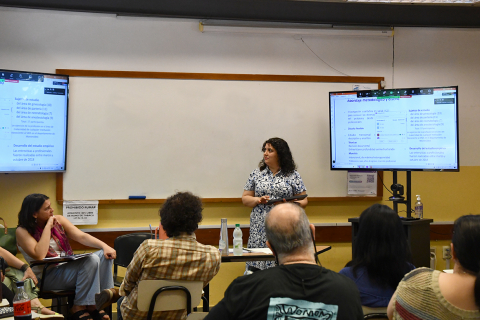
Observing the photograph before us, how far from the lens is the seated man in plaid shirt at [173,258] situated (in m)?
2.00

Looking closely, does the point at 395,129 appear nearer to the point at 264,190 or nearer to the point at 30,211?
the point at 264,190

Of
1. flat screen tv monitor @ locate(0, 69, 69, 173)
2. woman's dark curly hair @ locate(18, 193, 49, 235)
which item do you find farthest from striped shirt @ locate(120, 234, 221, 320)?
flat screen tv monitor @ locate(0, 69, 69, 173)

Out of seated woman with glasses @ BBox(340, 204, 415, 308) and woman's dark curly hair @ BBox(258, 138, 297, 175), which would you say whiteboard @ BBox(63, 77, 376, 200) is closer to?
woman's dark curly hair @ BBox(258, 138, 297, 175)

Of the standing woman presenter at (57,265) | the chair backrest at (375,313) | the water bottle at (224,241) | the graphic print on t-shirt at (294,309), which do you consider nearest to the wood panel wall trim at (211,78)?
the standing woman presenter at (57,265)

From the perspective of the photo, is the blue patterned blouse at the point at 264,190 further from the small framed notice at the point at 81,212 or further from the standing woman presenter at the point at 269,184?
the small framed notice at the point at 81,212

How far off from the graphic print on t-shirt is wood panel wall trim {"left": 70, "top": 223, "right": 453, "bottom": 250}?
2645 mm

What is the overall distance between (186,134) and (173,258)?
203 centimetres

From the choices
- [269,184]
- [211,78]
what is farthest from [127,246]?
[211,78]

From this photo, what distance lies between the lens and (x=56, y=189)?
370cm

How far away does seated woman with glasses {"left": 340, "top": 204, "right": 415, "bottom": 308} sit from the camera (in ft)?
5.69

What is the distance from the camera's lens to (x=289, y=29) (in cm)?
409

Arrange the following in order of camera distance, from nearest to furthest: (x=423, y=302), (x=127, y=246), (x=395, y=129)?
(x=423, y=302) < (x=127, y=246) < (x=395, y=129)

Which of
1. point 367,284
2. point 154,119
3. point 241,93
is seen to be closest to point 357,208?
point 241,93

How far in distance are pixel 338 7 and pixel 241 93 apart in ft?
3.98
